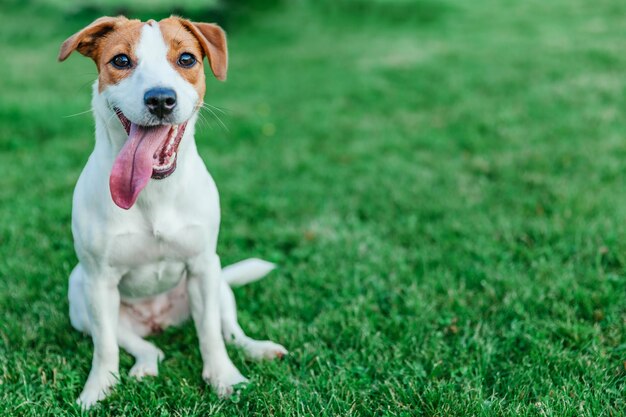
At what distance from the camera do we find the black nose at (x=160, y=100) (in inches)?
104

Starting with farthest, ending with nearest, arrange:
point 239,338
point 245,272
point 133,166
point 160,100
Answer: point 245,272
point 239,338
point 133,166
point 160,100

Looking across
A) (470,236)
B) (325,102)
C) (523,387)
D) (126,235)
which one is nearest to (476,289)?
(470,236)

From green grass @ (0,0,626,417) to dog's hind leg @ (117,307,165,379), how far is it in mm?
73

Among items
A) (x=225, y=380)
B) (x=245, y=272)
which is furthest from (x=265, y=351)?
(x=245, y=272)

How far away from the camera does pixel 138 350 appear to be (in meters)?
3.42

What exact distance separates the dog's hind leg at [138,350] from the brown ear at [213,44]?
Result: 4.87ft

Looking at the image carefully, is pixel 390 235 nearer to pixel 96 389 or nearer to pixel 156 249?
pixel 156 249

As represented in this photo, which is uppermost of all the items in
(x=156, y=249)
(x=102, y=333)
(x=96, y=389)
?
(x=156, y=249)

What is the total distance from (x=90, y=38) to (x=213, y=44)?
23.0 inches

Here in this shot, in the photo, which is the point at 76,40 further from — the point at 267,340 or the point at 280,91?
the point at 280,91

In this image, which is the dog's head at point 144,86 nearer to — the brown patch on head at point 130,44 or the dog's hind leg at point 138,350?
the brown patch on head at point 130,44

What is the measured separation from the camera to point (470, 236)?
4.84 meters

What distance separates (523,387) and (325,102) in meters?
6.35

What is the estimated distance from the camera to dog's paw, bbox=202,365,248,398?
3.15 metres
